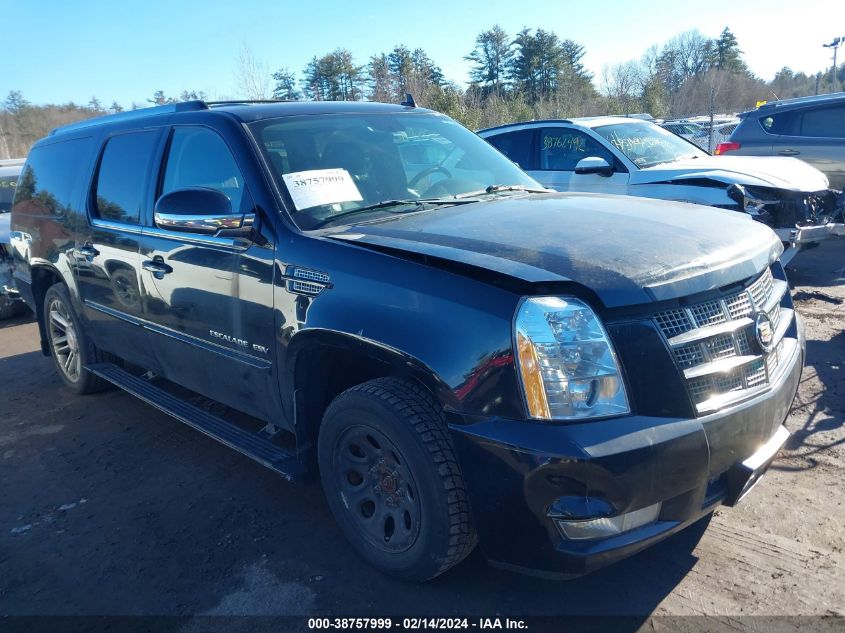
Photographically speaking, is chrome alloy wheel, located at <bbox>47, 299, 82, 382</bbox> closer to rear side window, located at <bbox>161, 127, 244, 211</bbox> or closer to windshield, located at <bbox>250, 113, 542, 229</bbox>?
rear side window, located at <bbox>161, 127, 244, 211</bbox>

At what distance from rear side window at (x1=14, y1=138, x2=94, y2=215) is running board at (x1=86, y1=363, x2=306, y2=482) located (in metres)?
1.26

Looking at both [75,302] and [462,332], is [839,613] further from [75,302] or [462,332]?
[75,302]

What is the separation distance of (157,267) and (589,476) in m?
2.75

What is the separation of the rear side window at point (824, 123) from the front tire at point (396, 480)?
9.08 m

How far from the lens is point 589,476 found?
2.18 metres

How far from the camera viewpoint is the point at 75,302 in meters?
5.02

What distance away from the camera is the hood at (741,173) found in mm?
→ 6973

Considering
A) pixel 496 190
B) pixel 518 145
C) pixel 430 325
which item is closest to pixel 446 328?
pixel 430 325

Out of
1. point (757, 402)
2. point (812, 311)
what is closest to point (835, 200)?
point (812, 311)

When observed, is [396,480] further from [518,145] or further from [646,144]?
[518,145]

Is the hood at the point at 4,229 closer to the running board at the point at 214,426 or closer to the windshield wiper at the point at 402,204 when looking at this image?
the running board at the point at 214,426

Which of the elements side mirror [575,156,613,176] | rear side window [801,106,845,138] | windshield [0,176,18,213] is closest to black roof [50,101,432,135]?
side mirror [575,156,613,176]

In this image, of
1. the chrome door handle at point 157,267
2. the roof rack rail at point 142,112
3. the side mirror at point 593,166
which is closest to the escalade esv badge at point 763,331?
the chrome door handle at point 157,267

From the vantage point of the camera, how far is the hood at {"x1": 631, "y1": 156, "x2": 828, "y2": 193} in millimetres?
6973
